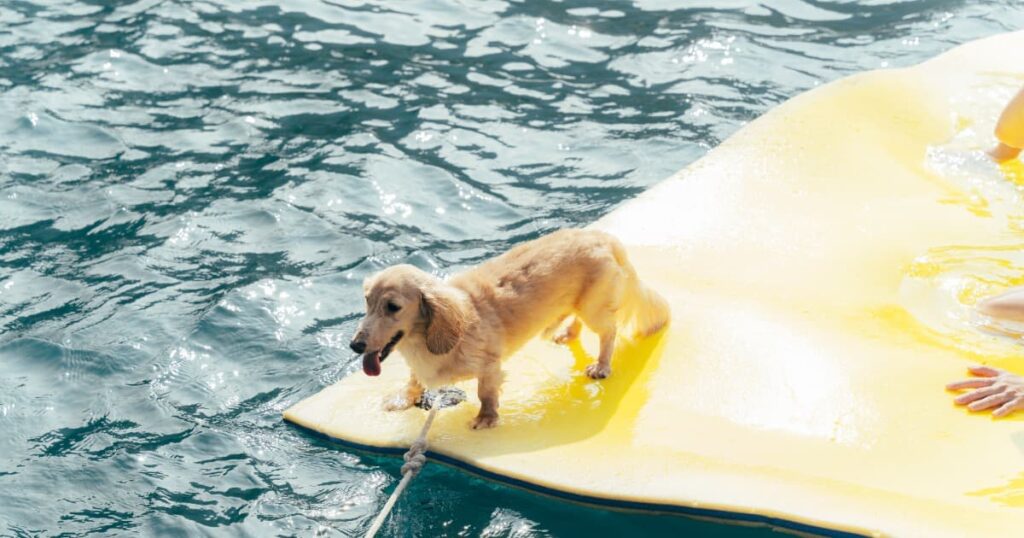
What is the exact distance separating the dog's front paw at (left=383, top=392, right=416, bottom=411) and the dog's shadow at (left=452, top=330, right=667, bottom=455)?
0.37 metres

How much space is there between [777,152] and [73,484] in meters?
4.17

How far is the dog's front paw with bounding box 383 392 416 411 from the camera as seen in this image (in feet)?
16.5

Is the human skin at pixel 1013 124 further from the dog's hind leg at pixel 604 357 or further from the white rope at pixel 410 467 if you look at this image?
the white rope at pixel 410 467

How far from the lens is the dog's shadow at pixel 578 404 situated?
15.6ft

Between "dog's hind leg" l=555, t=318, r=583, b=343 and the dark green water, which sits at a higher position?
"dog's hind leg" l=555, t=318, r=583, b=343

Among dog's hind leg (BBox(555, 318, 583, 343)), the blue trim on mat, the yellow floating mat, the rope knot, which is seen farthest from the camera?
dog's hind leg (BBox(555, 318, 583, 343))

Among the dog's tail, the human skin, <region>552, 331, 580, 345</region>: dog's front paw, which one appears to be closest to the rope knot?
<region>552, 331, 580, 345</region>: dog's front paw

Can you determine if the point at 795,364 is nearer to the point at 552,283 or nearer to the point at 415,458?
the point at 552,283

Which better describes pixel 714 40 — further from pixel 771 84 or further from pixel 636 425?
pixel 636 425

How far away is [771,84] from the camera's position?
30.3ft

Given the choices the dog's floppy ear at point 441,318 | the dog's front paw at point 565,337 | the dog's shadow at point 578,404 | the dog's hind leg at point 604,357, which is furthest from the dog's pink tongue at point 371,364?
the dog's front paw at point 565,337

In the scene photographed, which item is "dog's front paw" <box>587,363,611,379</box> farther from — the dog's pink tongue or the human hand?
the human hand

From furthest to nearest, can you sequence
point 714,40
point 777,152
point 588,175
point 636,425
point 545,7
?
1. point 545,7
2. point 714,40
3. point 588,175
4. point 777,152
5. point 636,425

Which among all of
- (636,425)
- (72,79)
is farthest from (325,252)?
(72,79)
